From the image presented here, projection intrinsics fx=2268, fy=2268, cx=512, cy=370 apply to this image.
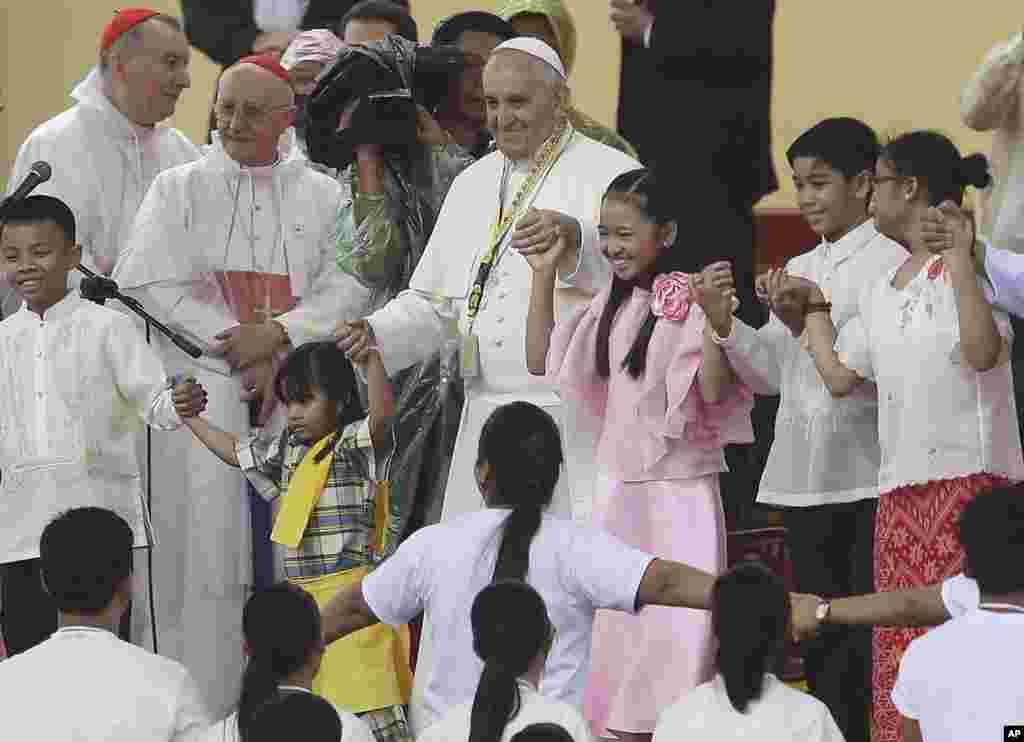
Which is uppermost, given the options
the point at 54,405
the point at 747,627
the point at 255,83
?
the point at 255,83

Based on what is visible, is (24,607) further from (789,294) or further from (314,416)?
(789,294)

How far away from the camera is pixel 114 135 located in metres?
6.72

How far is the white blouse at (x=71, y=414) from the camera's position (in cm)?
573

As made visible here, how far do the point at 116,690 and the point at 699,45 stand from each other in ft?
10.3

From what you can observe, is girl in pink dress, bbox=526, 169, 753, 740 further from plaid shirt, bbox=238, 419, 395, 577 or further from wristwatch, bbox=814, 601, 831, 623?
wristwatch, bbox=814, 601, 831, 623

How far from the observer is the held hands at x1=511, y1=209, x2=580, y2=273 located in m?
5.45

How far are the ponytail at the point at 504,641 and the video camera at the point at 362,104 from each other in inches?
94.6

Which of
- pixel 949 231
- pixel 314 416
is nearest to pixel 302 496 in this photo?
pixel 314 416

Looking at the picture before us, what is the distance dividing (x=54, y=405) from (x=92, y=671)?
1802mm

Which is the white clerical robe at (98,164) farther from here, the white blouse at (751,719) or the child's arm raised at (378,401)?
the white blouse at (751,719)

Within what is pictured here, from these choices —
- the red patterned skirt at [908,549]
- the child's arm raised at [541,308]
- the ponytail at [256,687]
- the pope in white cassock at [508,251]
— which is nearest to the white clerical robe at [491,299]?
the pope in white cassock at [508,251]

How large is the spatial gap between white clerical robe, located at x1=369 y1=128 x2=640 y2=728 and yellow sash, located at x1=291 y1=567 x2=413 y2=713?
52cm

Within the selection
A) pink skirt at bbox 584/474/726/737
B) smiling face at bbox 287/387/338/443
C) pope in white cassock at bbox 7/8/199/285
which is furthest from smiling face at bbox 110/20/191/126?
pink skirt at bbox 584/474/726/737

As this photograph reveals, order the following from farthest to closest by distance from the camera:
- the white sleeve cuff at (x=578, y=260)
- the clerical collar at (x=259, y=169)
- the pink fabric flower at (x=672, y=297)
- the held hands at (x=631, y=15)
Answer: the held hands at (x=631, y=15) < the clerical collar at (x=259, y=169) < the white sleeve cuff at (x=578, y=260) < the pink fabric flower at (x=672, y=297)
